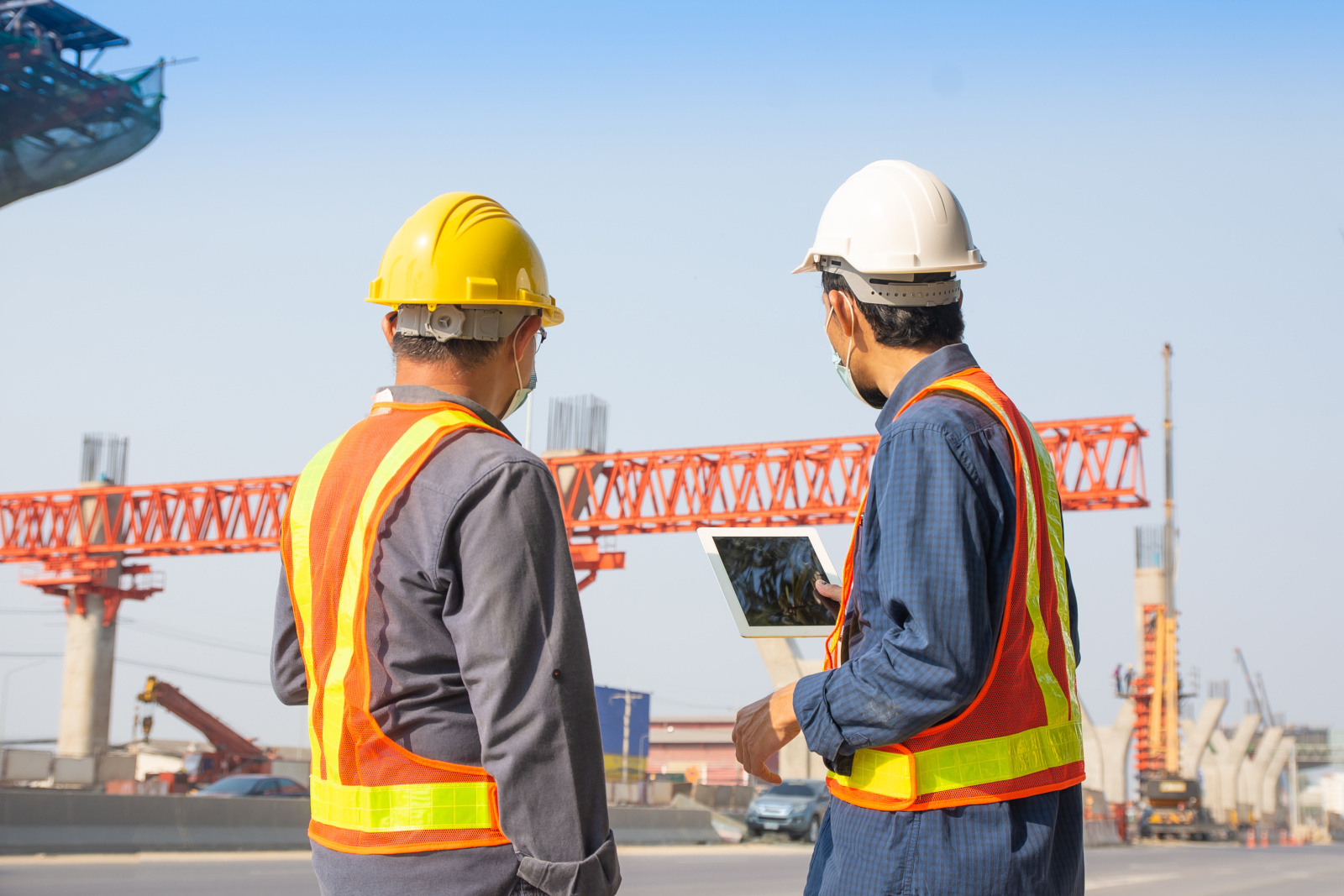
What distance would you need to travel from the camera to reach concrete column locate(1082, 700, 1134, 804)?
5462 centimetres

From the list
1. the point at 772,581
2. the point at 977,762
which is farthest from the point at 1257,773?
the point at 977,762

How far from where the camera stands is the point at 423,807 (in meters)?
2.18

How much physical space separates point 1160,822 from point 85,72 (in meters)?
37.2

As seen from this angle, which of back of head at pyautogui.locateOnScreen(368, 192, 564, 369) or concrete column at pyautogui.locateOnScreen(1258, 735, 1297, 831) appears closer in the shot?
back of head at pyautogui.locateOnScreen(368, 192, 564, 369)

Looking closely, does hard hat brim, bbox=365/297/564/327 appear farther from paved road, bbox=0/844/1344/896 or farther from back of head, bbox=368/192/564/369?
paved road, bbox=0/844/1344/896

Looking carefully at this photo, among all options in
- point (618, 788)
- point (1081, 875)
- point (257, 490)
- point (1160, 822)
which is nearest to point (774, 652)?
point (618, 788)

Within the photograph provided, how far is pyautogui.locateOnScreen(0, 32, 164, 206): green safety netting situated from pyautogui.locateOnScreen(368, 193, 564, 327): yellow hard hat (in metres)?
10.1

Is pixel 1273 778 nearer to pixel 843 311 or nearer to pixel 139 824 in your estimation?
pixel 139 824

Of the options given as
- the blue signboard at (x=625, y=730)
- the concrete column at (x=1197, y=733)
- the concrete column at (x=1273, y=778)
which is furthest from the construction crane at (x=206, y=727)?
the concrete column at (x=1273, y=778)

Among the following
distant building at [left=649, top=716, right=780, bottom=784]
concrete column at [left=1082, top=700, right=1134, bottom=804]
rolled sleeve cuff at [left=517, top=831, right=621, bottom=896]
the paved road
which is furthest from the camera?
distant building at [left=649, top=716, right=780, bottom=784]

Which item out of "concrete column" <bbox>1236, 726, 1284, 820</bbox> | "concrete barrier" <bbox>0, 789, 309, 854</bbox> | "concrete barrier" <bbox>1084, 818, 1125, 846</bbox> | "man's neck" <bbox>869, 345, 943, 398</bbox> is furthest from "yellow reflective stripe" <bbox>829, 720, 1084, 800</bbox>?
"concrete column" <bbox>1236, 726, 1284, 820</bbox>

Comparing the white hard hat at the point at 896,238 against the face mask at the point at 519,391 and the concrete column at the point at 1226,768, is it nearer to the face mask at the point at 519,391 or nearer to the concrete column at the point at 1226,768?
the face mask at the point at 519,391

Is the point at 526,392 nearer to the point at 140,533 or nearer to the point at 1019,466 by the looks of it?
the point at 1019,466

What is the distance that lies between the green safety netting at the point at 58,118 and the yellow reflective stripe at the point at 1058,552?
431 inches
